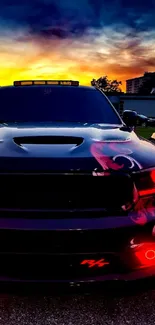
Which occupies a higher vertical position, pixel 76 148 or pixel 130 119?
pixel 76 148

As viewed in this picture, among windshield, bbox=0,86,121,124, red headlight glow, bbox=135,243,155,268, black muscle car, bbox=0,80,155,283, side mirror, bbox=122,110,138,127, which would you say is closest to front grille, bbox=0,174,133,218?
black muscle car, bbox=0,80,155,283

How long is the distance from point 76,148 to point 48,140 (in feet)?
0.89

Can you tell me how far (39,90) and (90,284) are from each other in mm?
2599

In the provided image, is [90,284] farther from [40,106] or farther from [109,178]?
[40,106]

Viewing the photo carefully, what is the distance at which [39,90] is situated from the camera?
460 centimetres

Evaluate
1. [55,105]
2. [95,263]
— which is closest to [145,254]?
[95,263]

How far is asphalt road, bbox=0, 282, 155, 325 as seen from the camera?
2.72 m

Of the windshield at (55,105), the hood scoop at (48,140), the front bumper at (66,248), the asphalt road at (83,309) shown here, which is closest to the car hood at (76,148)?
the hood scoop at (48,140)

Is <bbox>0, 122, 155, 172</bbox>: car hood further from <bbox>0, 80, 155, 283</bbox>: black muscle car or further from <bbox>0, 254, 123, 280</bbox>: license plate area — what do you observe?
<bbox>0, 254, 123, 280</bbox>: license plate area

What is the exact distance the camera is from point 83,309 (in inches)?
114

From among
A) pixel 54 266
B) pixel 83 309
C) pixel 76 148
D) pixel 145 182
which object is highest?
pixel 76 148

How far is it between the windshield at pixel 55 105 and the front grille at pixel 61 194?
1517 mm

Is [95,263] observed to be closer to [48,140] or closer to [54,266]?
[54,266]

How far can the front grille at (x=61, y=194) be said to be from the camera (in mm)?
2486
